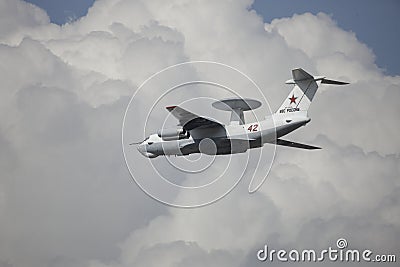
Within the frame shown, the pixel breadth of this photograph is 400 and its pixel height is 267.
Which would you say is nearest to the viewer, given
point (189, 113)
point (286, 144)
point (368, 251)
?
point (189, 113)

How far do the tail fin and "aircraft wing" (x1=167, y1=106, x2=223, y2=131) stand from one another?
4.75m

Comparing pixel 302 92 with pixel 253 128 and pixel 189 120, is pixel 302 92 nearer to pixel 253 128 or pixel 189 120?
pixel 253 128

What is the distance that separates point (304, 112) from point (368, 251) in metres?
27.0

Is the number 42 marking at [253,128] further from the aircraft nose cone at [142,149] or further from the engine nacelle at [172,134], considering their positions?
the aircraft nose cone at [142,149]

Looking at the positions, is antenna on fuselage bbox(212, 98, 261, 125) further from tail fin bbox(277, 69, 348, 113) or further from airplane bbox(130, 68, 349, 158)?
tail fin bbox(277, 69, 348, 113)

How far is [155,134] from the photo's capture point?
59344 mm

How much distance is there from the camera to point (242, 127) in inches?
2192

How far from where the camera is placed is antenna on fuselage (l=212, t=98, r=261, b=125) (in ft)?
176

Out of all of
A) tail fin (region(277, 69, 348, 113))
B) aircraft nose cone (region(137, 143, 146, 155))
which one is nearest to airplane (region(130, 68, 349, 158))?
tail fin (region(277, 69, 348, 113))

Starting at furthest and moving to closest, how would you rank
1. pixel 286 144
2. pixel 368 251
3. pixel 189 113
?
pixel 368 251
pixel 286 144
pixel 189 113

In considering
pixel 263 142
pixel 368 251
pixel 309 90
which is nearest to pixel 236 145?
pixel 263 142

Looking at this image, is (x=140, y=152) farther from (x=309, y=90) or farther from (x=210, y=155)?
(x=309, y=90)

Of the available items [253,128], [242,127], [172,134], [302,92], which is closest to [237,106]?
[242,127]

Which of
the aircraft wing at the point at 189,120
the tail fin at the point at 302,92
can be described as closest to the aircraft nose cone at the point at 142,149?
the aircraft wing at the point at 189,120
